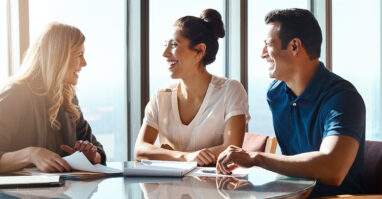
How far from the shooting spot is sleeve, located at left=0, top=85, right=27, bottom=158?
2.08m

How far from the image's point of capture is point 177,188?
5.23 ft

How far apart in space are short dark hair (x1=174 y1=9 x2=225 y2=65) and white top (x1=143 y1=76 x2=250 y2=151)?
0.77ft

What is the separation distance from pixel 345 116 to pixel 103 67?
6.63 feet

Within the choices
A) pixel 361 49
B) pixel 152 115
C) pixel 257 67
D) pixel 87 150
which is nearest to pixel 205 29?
pixel 152 115

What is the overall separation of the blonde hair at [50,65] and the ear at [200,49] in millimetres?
777

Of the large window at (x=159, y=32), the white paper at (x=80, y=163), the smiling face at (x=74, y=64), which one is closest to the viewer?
the white paper at (x=80, y=163)

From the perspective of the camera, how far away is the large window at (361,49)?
16.8ft

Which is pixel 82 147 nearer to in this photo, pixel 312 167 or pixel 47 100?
pixel 47 100

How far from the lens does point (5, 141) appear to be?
6.82ft

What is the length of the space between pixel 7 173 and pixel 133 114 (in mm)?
1715

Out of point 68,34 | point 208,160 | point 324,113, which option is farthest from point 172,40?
point 324,113

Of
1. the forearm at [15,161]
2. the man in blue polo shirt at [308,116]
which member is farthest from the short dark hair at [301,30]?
the forearm at [15,161]

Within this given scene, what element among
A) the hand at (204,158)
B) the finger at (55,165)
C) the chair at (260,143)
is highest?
the finger at (55,165)

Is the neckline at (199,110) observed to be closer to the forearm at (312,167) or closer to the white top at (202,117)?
the white top at (202,117)
